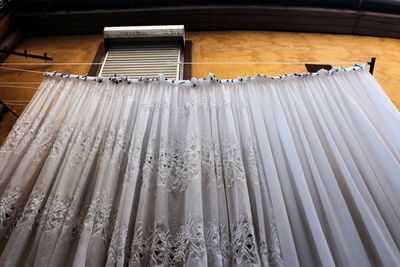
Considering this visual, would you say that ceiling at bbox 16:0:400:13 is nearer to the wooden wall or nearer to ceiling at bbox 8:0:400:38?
ceiling at bbox 8:0:400:38

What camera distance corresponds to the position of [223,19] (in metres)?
5.47

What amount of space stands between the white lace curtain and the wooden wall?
137cm

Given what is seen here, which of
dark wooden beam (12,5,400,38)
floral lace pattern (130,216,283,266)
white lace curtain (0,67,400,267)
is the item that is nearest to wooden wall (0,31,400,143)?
dark wooden beam (12,5,400,38)

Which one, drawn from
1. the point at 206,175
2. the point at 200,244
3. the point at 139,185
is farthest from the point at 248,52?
the point at 200,244

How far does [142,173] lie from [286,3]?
4591mm

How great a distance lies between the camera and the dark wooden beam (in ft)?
17.7

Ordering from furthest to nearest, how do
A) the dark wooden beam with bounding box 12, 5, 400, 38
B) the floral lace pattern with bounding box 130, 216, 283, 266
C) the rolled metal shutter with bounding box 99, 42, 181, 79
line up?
1. the dark wooden beam with bounding box 12, 5, 400, 38
2. the rolled metal shutter with bounding box 99, 42, 181, 79
3. the floral lace pattern with bounding box 130, 216, 283, 266

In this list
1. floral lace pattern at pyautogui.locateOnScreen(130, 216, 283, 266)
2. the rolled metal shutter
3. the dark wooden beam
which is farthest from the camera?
the dark wooden beam

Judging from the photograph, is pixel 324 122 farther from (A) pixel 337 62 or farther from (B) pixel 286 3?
(B) pixel 286 3

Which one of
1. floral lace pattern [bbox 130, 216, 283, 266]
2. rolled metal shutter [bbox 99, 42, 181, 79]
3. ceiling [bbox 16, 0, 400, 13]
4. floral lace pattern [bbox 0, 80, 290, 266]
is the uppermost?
ceiling [bbox 16, 0, 400, 13]

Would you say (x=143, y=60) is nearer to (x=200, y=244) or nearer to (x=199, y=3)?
(x=199, y=3)

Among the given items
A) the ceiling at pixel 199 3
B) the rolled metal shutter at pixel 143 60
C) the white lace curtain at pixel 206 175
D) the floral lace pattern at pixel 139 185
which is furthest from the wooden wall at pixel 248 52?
the floral lace pattern at pixel 139 185

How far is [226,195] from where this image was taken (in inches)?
82.6

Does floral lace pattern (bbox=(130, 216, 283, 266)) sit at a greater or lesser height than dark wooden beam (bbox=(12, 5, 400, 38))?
lesser
